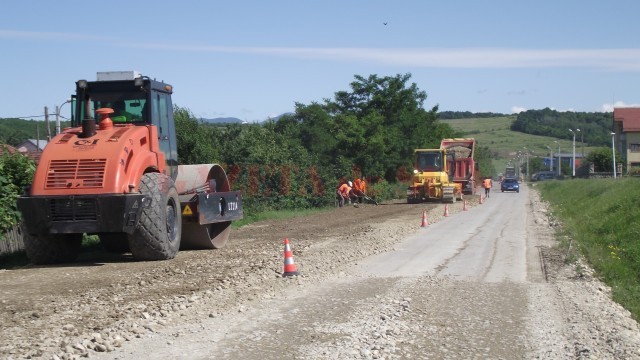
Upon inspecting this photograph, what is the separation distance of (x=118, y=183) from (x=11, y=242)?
464 centimetres

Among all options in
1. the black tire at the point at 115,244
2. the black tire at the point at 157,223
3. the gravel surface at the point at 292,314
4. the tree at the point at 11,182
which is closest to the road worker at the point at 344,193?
the black tire at the point at 115,244

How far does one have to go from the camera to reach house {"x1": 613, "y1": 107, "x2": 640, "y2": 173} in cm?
9412

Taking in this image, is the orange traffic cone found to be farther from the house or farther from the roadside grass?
the house

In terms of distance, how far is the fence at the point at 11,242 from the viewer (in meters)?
15.8

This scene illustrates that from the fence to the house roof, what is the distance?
90.1 metres

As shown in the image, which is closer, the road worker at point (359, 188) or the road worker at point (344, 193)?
the road worker at point (344, 193)

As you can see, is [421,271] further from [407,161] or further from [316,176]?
[407,161]

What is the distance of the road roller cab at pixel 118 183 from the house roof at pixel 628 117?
3485 inches

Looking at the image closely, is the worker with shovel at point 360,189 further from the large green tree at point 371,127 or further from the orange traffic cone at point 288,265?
the orange traffic cone at point 288,265

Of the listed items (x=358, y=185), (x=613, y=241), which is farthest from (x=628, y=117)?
(x=613, y=241)

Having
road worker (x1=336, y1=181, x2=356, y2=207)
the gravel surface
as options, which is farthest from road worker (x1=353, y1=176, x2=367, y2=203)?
the gravel surface

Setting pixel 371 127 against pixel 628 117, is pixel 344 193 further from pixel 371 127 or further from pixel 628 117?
pixel 628 117

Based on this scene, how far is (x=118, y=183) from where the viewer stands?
1287cm

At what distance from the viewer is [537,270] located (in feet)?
46.7
